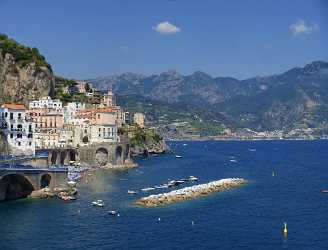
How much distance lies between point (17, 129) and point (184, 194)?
33134 mm

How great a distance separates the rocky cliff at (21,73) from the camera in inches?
4429

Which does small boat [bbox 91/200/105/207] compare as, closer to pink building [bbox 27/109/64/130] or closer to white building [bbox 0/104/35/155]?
white building [bbox 0/104/35/155]

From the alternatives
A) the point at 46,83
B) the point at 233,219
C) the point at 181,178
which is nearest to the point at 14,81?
the point at 46,83

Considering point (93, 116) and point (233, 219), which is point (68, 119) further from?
point (233, 219)

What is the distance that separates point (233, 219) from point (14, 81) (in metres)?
67.3

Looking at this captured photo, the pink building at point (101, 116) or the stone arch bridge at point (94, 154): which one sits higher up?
the pink building at point (101, 116)

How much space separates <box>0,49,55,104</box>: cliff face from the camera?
112 meters

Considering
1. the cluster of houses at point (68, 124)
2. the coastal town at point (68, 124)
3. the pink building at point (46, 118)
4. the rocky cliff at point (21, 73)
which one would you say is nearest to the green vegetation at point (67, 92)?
the rocky cliff at point (21, 73)

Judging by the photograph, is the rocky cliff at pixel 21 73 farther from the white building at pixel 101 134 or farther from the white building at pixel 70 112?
the white building at pixel 101 134

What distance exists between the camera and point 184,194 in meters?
77.8

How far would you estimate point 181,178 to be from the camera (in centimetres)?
10212

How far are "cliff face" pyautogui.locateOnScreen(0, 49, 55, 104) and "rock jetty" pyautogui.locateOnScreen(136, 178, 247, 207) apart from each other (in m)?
46.9

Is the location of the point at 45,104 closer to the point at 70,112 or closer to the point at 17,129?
the point at 70,112

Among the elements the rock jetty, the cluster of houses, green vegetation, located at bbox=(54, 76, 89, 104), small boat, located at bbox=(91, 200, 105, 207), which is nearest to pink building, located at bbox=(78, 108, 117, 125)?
the cluster of houses
